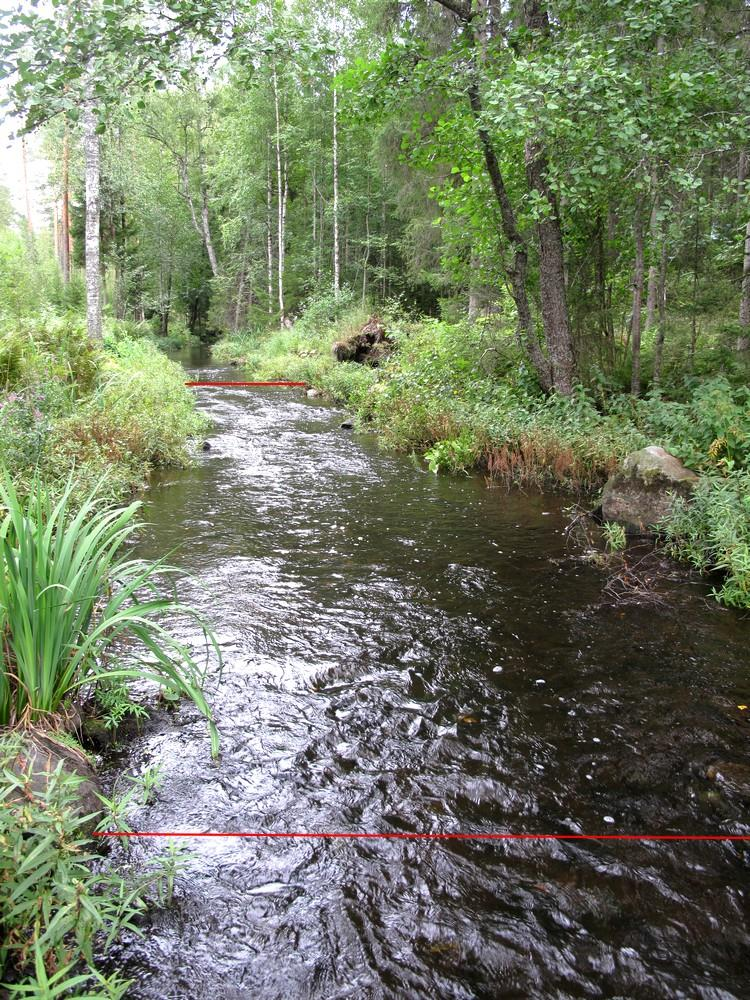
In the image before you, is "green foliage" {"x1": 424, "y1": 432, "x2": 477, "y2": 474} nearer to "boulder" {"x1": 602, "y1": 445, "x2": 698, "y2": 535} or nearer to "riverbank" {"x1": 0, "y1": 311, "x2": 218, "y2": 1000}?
"boulder" {"x1": 602, "y1": 445, "x2": 698, "y2": 535}

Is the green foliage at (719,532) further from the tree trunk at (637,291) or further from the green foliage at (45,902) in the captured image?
the green foliage at (45,902)

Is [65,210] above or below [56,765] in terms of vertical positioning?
above

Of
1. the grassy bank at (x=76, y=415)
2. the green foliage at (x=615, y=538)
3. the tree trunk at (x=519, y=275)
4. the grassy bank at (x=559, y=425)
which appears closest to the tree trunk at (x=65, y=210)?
the grassy bank at (x=76, y=415)

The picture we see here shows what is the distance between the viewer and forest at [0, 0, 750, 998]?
8.06 feet

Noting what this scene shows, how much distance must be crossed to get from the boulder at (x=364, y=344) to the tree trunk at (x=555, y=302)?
8.96m

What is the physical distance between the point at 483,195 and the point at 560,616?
8.64 m

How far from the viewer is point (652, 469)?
6.93 metres

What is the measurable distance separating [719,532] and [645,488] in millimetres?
1409

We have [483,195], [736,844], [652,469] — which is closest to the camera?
[736,844]

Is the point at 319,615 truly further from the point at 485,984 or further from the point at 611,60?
the point at 611,60

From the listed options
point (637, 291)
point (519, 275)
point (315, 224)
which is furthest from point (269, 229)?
point (637, 291)

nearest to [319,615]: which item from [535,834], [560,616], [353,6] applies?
[560,616]

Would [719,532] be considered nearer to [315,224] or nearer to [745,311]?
[745,311]

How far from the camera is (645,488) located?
6965mm
